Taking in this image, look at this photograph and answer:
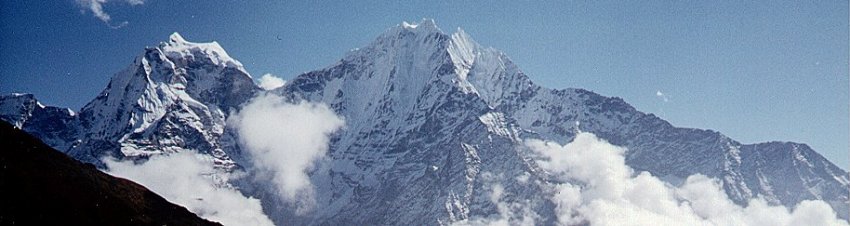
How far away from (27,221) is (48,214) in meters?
5.25

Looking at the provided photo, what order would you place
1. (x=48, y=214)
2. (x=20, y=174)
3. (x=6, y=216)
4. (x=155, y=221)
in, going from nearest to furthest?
(x=6, y=216), (x=48, y=214), (x=20, y=174), (x=155, y=221)

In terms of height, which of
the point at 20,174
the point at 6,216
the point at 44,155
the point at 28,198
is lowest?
the point at 6,216

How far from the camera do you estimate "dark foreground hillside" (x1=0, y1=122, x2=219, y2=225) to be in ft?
331

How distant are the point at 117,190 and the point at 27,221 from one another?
2971 centimetres

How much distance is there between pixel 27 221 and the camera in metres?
96.3

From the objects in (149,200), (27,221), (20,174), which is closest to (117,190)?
(149,200)

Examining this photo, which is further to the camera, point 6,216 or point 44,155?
point 44,155

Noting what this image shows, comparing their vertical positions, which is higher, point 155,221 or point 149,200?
point 149,200

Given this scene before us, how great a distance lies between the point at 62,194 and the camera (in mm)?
110812

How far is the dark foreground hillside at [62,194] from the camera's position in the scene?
331ft

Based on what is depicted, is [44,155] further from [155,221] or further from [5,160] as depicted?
[155,221]

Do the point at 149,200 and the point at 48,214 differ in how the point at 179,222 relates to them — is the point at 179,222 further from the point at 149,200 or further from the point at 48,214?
the point at 48,214

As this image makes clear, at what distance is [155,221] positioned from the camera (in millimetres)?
119188

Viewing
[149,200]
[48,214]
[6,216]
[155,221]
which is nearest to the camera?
[6,216]
